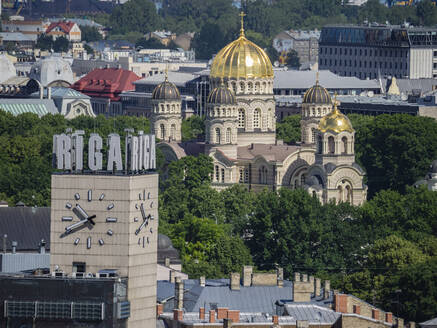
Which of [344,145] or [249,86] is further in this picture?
[249,86]

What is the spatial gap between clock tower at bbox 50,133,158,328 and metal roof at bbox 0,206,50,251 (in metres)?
34.4

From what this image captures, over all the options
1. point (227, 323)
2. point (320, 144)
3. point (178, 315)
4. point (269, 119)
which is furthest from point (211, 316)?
point (269, 119)

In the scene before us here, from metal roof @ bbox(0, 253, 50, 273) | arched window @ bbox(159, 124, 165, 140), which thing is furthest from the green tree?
metal roof @ bbox(0, 253, 50, 273)

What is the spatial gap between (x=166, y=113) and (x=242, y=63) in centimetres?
773

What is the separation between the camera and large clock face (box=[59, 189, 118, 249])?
92125 millimetres

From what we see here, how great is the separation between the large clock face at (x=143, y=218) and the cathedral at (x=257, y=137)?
260ft

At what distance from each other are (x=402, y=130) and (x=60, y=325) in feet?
354

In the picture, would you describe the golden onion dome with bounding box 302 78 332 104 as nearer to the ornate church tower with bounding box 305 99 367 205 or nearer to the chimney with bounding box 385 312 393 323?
the ornate church tower with bounding box 305 99 367 205

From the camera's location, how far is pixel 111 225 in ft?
302

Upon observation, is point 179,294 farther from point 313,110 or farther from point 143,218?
point 313,110

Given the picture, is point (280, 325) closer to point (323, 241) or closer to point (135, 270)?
point (135, 270)

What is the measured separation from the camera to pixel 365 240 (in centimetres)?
14525

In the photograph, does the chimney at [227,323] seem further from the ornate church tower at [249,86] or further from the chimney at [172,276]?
the ornate church tower at [249,86]

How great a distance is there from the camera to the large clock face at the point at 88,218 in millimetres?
92125
